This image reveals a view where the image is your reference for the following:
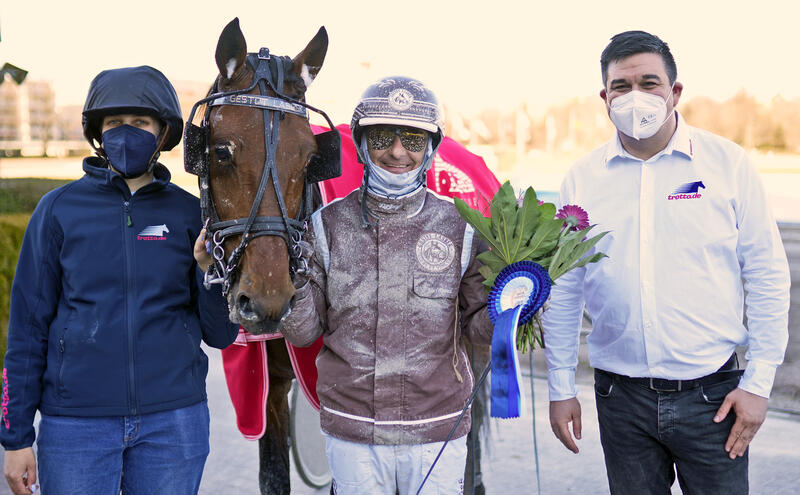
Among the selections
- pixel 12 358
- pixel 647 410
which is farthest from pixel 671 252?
pixel 12 358

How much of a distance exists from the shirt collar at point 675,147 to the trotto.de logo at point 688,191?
98 mm

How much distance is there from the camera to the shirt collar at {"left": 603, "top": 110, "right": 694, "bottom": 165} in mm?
2377

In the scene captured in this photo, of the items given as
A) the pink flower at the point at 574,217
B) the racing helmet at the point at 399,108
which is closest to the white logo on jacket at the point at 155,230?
the racing helmet at the point at 399,108

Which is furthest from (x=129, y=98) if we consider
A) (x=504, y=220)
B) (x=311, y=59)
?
(x=504, y=220)

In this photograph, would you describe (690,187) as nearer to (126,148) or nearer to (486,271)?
(486,271)

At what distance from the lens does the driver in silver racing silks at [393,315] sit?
2102mm

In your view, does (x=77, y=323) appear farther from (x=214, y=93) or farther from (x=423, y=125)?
(x=423, y=125)

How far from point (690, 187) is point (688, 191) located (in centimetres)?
1

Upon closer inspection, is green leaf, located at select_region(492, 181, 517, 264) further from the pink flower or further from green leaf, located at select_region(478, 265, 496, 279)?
the pink flower

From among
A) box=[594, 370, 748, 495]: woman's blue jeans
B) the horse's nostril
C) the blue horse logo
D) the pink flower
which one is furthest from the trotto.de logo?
the horse's nostril

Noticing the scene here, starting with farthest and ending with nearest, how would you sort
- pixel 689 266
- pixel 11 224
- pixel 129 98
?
pixel 11 224
pixel 689 266
pixel 129 98

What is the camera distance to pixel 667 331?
232cm

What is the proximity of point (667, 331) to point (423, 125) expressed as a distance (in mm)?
1026

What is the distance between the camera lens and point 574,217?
2.24 meters
